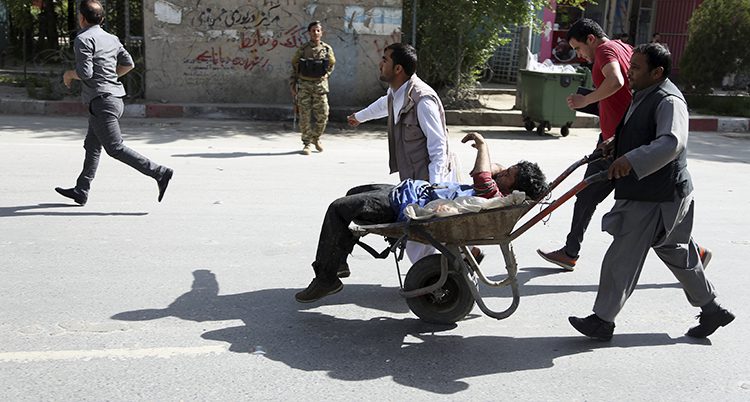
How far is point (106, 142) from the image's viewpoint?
22.2 feet

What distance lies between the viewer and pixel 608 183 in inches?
216

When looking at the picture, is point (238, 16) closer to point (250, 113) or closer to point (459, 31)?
point (250, 113)

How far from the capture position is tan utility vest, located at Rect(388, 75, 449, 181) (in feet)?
16.0

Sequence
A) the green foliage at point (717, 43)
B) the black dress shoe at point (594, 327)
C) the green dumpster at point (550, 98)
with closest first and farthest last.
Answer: the black dress shoe at point (594, 327), the green dumpster at point (550, 98), the green foliage at point (717, 43)

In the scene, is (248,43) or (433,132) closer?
(433,132)

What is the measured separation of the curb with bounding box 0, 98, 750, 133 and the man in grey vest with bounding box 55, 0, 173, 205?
5849 mm

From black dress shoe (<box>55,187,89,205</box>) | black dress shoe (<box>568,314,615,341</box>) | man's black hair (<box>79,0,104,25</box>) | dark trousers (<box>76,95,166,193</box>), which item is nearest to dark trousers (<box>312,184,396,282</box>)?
black dress shoe (<box>568,314,615,341</box>)

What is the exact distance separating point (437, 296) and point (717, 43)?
43.0 feet

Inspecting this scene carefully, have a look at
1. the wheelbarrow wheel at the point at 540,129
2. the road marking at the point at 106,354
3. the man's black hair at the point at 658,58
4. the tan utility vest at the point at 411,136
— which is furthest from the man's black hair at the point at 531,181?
the wheelbarrow wheel at the point at 540,129

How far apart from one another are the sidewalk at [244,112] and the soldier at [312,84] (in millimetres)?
2879

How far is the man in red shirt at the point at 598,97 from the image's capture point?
5.09 metres

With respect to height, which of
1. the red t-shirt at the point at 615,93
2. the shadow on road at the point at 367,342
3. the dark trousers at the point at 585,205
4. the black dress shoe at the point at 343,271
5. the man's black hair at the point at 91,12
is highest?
the man's black hair at the point at 91,12

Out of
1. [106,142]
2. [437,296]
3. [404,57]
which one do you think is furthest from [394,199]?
[106,142]

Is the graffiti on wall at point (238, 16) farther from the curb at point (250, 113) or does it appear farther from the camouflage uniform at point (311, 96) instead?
the camouflage uniform at point (311, 96)
